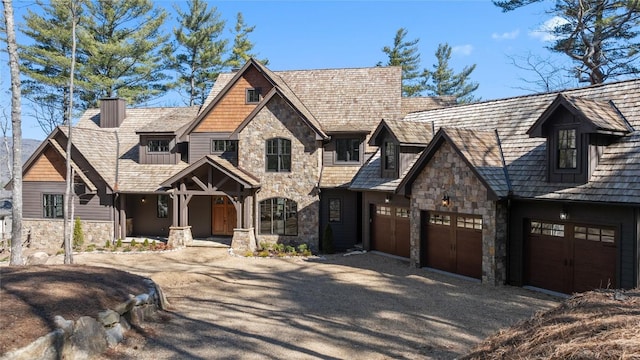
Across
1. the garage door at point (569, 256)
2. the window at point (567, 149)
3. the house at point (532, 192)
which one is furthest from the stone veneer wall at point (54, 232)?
the window at point (567, 149)

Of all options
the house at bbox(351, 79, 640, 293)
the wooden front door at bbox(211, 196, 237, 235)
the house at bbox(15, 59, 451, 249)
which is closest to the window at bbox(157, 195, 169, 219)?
the house at bbox(15, 59, 451, 249)

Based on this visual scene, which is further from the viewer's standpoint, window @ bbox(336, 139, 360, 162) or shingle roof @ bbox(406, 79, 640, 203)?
window @ bbox(336, 139, 360, 162)

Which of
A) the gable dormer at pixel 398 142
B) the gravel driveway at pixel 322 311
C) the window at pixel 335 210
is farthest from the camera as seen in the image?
the window at pixel 335 210

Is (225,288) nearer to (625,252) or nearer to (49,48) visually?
(625,252)

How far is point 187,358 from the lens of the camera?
7730mm

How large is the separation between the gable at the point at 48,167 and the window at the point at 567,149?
22327mm

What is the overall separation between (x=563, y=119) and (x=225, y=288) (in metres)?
10.8

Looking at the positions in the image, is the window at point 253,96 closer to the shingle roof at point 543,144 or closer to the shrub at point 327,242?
the shrub at point 327,242

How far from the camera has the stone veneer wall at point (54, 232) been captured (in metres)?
22.2

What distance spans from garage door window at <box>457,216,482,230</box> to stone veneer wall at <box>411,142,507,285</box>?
0.38 metres

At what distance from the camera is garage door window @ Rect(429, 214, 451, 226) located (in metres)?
14.9

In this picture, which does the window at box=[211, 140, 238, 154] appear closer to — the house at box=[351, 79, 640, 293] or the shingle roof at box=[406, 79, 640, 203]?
the house at box=[351, 79, 640, 293]

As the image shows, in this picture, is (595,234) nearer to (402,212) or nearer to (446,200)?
(446,200)

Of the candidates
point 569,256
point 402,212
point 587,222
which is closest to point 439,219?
point 402,212
